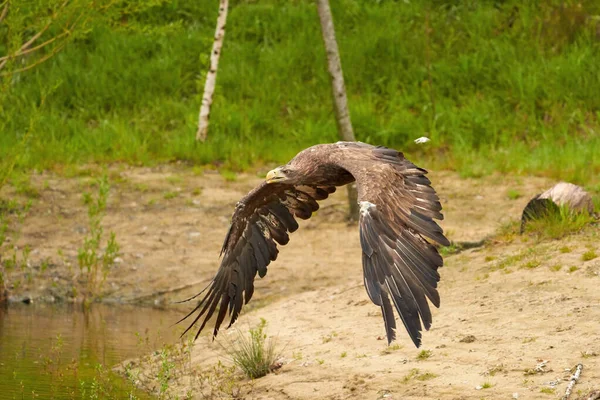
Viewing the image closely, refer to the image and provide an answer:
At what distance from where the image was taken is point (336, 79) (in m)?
13.3

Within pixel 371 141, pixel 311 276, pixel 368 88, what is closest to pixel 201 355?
pixel 311 276

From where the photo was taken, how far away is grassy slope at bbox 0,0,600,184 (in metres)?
15.8

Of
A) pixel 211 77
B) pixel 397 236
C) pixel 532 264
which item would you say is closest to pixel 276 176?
pixel 397 236

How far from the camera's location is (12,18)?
11258mm

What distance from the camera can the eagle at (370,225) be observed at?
6152 millimetres

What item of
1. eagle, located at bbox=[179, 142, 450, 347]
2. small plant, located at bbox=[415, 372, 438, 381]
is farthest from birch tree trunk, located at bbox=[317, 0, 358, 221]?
small plant, located at bbox=[415, 372, 438, 381]

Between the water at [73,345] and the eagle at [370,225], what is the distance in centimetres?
136

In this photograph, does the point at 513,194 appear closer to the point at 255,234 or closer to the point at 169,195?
the point at 169,195

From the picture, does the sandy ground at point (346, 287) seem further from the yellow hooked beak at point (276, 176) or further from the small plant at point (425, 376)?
the yellow hooked beak at point (276, 176)

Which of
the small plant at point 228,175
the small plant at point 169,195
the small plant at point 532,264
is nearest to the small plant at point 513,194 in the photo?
the small plant at point 228,175

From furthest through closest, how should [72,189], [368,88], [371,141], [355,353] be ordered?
1. [368,88]
2. [371,141]
3. [72,189]
4. [355,353]

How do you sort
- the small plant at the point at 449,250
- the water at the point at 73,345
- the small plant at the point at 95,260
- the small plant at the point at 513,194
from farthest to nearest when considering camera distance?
the small plant at the point at 513,194, the small plant at the point at 95,260, the small plant at the point at 449,250, the water at the point at 73,345

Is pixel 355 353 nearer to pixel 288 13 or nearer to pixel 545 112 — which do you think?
pixel 545 112

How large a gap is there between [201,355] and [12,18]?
4.27m
